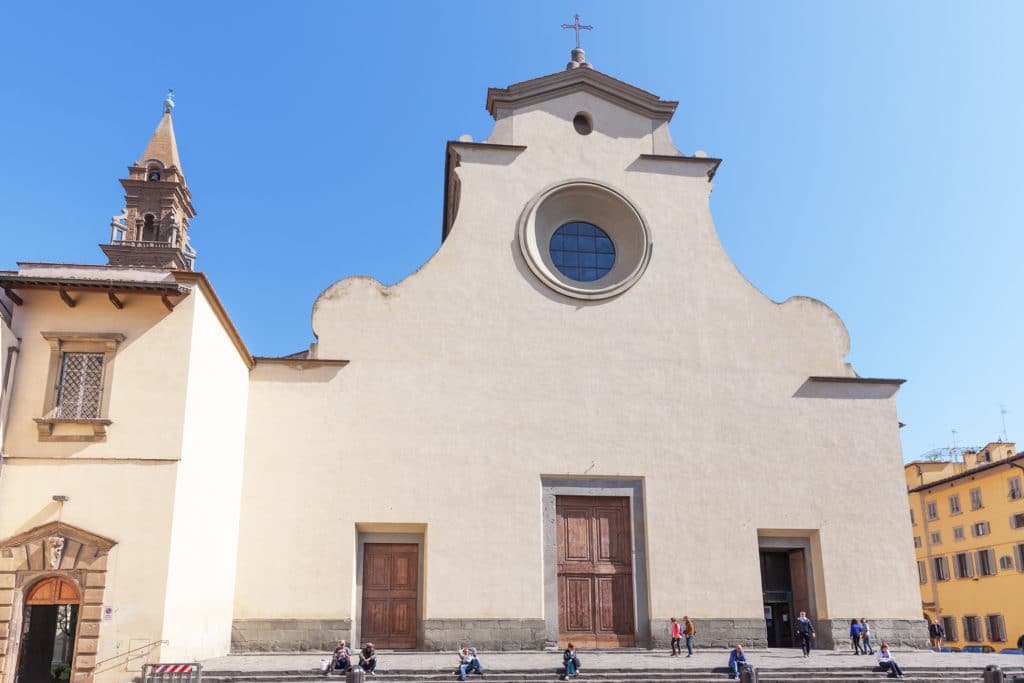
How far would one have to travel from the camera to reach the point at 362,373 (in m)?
20.8

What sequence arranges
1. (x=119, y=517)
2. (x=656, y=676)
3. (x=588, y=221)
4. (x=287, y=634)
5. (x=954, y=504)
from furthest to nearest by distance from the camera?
(x=954, y=504)
(x=588, y=221)
(x=287, y=634)
(x=656, y=676)
(x=119, y=517)

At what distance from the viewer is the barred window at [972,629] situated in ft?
127

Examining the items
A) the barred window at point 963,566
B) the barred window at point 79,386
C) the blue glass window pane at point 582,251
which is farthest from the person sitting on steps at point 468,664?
the barred window at point 963,566

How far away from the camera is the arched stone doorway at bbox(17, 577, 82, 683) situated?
1528cm

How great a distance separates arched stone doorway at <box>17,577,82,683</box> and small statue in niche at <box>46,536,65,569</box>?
0.30m

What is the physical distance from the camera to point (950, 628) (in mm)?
41312

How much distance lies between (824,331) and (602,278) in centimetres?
579

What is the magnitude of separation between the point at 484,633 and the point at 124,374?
9197mm

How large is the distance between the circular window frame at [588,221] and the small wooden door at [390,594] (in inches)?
290

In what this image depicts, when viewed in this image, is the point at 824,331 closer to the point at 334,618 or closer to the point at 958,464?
the point at 334,618

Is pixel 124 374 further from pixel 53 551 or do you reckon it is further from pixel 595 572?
pixel 595 572

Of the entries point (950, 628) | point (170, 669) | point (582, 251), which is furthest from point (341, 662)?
point (950, 628)

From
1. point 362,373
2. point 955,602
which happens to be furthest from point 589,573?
point 955,602

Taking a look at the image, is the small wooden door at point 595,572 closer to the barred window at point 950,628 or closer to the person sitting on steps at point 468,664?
the person sitting on steps at point 468,664
